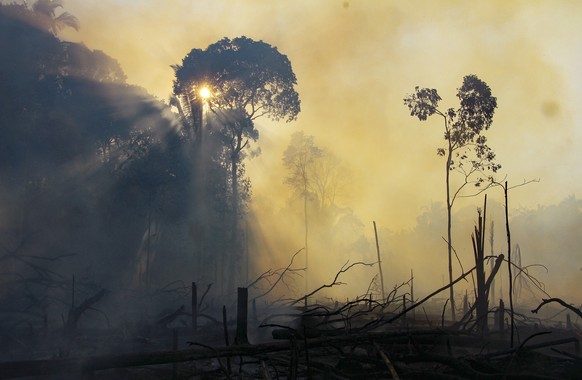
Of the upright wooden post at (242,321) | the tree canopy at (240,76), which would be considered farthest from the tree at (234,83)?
the upright wooden post at (242,321)

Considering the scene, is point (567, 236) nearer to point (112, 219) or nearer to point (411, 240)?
point (411, 240)

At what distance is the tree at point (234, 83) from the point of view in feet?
120

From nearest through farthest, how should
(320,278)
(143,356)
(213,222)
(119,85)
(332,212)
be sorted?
1. (143,356)
2. (119,85)
3. (213,222)
4. (332,212)
5. (320,278)

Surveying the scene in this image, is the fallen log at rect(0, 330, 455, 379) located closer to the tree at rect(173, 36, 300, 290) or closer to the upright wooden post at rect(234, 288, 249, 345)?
the upright wooden post at rect(234, 288, 249, 345)

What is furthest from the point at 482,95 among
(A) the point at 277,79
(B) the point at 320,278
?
(B) the point at 320,278

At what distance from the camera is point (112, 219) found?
32.4 meters

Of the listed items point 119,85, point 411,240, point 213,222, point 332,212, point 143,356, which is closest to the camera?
point 143,356

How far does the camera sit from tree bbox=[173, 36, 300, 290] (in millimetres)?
36719

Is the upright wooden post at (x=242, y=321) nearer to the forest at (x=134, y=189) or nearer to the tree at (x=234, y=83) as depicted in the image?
the forest at (x=134, y=189)

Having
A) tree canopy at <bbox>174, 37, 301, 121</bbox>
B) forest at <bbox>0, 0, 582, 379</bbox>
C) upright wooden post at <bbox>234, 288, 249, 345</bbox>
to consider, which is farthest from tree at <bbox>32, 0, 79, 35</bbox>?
upright wooden post at <bbox>234, 288, 249, 345</bbox>

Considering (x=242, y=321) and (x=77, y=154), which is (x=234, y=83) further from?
(x=242, y=321)

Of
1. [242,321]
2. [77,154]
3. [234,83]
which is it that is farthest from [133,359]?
[234,83]

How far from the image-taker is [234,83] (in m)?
37.0

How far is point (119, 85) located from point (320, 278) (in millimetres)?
42127
